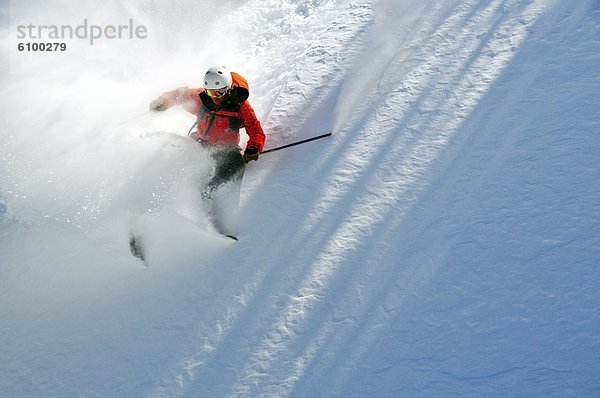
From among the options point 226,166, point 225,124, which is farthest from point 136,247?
point 225,124

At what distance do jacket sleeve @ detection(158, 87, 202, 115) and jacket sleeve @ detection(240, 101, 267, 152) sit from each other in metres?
0.71

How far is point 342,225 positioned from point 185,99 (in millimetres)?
2633

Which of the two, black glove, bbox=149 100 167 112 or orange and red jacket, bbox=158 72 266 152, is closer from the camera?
orange and red jacket, bbox=158 72 266 152

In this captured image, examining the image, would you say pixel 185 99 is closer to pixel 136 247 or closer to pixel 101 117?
pixel 101 117

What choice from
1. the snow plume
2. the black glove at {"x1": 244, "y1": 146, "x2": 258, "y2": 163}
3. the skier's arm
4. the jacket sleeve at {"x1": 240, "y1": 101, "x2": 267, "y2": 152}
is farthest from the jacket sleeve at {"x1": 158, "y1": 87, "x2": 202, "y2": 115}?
the black glove at {"x1": 244, "y1": 146, "x2": 258, "y2": 163}

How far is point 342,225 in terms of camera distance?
5340mm

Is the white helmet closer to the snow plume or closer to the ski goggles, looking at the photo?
the ski goggles

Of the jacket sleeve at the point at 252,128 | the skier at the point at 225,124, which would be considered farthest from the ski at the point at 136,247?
the jacket sleeve at the point at 252,128

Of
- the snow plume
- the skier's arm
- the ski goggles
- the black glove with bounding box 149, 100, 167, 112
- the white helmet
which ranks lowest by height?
the snow plume

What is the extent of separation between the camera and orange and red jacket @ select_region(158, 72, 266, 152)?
6.09 meters

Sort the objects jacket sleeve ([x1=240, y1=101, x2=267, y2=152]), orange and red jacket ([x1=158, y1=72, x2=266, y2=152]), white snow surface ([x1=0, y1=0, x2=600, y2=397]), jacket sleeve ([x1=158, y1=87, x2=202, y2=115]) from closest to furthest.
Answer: white snow surface ([x1=0, y1=0, x2=600, y2=397]) → jacket sleeve ([x1=240, y1=101, x2=267, y2=152]) → orange and red jacket ([x1=158, y1=72, x2=266, y2=152]) → jacket sleeve ([x1=158, y1=87, x2=202, y2=115])

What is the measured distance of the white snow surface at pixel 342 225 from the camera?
4.39m

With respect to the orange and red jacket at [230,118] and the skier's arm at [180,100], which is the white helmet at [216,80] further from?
the skier's arm at [180,100]

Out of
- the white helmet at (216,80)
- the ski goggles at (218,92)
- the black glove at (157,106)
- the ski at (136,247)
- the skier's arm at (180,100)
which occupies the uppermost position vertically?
the white helmet at (216,80)
